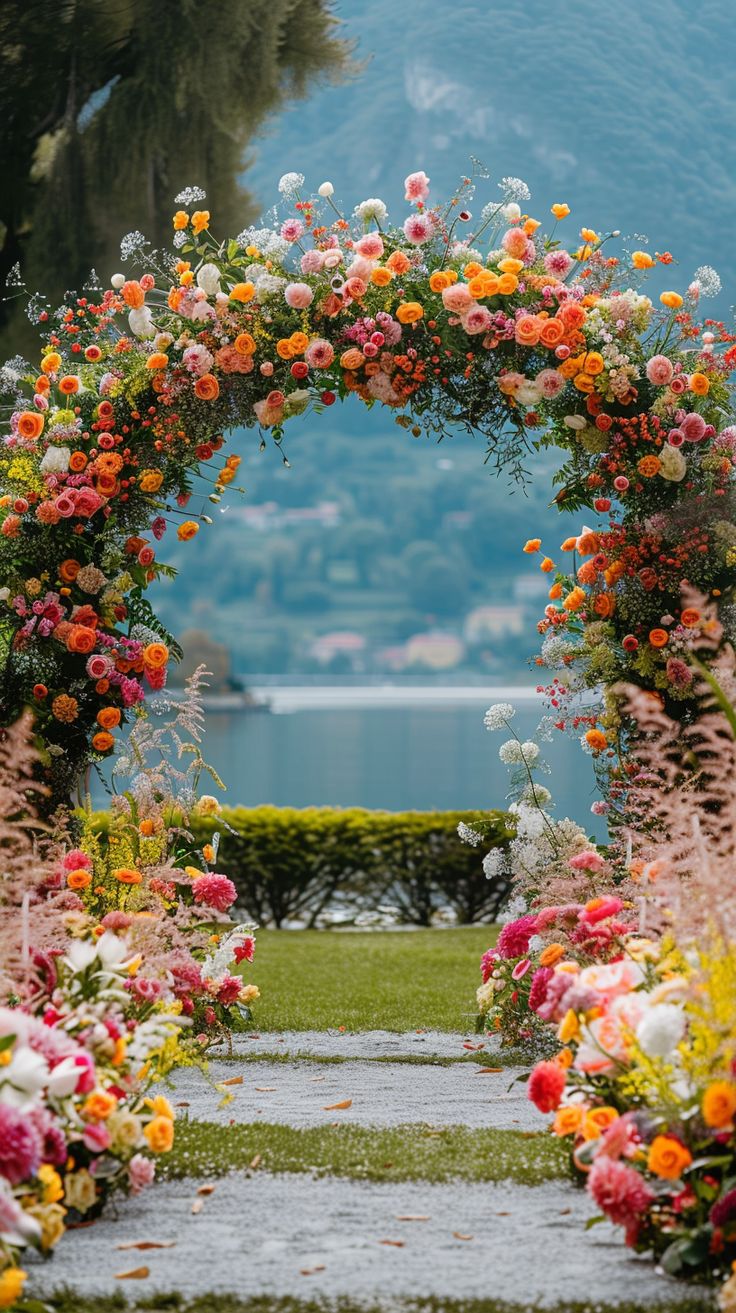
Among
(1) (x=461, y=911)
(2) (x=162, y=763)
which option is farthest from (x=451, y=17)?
(2) (x=162, y=763)

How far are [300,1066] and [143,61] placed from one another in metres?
8.43

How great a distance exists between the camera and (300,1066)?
5.28 metres

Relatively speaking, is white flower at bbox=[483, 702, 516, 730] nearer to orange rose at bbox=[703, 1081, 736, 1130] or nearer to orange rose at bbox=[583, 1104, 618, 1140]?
orange rose at bbox=[583, 1104, 618, 1140]

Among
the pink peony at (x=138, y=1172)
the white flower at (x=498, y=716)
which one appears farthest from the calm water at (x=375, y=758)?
the pink peony at (x=138, y=1172)

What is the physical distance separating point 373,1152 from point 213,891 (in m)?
1.89

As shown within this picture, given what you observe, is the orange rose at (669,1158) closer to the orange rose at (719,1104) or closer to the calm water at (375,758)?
the orange rose at (719,1104)

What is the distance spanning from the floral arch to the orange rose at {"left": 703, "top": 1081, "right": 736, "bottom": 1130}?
115 inches

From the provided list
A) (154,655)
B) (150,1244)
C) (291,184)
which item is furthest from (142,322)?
(150,1244)

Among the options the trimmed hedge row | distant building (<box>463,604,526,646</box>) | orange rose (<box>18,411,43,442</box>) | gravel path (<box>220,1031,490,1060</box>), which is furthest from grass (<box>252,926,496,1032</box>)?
distant building (<box>463,604,526,646</box>)

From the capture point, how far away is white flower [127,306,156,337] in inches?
226

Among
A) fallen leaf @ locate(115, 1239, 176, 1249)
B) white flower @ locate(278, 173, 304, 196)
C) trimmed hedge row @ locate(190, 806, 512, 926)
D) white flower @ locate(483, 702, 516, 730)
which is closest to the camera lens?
Answer: fallen leaf @ locate(115, 1239, 176, 1249)

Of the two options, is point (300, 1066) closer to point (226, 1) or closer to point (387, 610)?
point (226, 1)

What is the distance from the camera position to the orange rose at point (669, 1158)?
8.98 feet

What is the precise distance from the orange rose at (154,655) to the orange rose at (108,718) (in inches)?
9.4
